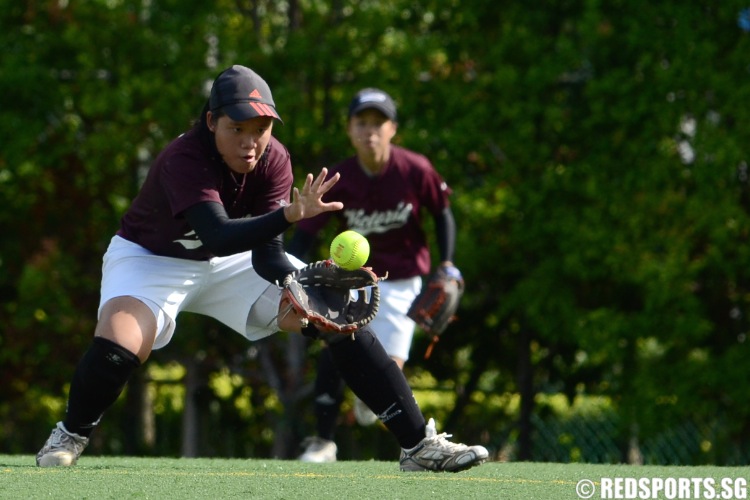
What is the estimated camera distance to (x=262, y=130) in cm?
559

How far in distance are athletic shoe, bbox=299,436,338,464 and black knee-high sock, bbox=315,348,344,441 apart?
0.07m

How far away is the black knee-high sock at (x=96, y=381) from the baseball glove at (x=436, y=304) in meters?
2.60

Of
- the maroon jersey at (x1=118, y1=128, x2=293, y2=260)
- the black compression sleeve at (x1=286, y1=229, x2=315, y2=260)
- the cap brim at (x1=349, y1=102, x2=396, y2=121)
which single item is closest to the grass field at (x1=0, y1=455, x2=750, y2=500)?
the maroon jersey at (x1=118, y1=128, x2=293, y2=260)

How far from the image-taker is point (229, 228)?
5297 millimetres

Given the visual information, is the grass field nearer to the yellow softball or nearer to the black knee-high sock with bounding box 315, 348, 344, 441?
the yellow softball

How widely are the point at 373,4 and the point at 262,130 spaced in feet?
18.1

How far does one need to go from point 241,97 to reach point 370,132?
2570mm

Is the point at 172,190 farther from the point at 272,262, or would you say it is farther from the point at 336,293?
the point at 336,293

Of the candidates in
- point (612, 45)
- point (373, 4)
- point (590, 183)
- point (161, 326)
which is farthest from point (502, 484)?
point (373, 4)

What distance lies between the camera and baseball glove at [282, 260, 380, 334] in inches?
220

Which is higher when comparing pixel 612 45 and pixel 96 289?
pixel 612 45

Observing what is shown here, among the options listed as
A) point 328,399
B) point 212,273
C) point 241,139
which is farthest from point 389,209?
point 241,139

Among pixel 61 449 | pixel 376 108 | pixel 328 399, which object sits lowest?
pixel 328 399

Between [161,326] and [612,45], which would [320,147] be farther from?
[161,326]
